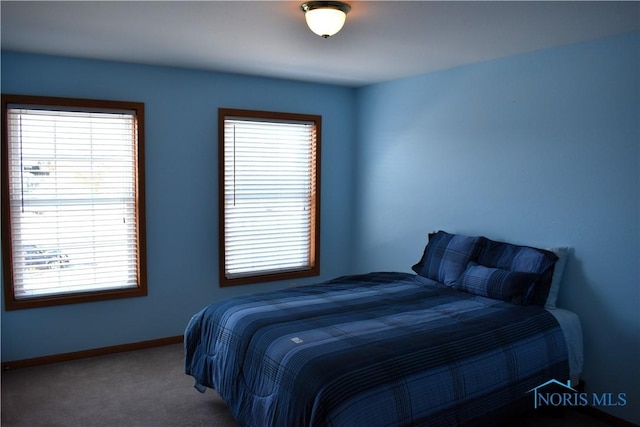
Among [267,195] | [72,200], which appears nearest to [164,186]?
[72,200]

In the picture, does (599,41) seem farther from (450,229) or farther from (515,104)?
(450,229)

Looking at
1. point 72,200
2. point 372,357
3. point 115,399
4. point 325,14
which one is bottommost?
point 115,399

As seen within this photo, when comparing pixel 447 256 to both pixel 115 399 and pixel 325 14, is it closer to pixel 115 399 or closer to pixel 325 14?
pixel 325 14

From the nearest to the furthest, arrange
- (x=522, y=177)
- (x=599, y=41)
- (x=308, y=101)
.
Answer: (x=599, y=41), (x=522, y=177), (x=308, y=101)

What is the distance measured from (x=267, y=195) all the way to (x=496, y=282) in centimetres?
230

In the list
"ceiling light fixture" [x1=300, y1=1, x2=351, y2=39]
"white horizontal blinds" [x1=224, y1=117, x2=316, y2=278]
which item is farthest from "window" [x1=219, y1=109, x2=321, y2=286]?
"ceiling light fixture" [x1=300, y1=1, x2=351, y2=39]

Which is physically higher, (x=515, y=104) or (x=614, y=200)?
(x=515, y=104)

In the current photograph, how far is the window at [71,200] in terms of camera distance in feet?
12.0

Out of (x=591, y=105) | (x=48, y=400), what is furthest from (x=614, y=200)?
(x=48, y=400)

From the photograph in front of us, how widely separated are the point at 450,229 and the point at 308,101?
1.86m

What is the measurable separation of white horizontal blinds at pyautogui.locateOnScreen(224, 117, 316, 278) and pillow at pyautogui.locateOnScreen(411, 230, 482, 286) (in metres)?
1.38

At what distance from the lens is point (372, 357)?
7.57 feet

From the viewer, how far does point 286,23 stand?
113 inches
